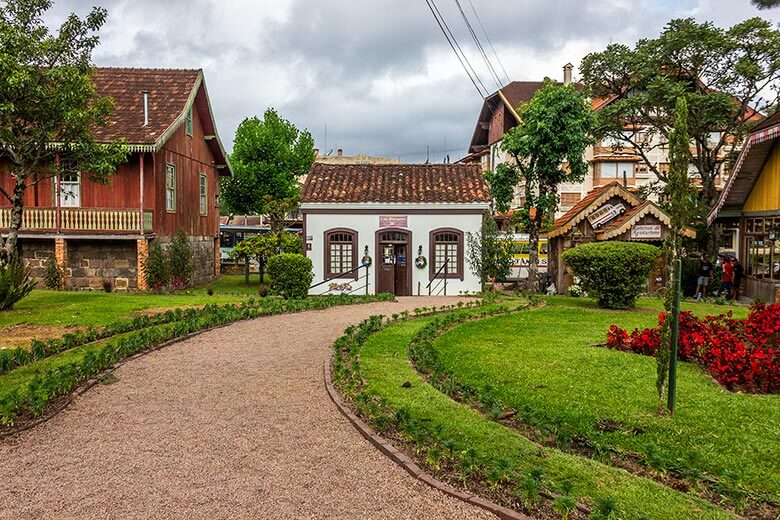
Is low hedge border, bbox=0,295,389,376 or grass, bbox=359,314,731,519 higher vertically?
low hedge border, bbox=0,295,389,376

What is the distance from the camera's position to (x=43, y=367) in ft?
30.9

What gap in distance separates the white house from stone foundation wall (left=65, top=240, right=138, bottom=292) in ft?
21.3

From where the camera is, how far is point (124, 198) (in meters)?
23.3

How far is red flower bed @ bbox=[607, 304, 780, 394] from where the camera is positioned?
8492 mm

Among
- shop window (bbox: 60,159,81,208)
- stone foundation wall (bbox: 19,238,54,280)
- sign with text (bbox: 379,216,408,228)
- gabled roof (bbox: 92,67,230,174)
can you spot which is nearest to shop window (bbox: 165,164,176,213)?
gabled roof (bbox: 92,67,230,174)

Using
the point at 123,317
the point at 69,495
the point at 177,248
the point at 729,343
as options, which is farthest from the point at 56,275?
the point at 729,343

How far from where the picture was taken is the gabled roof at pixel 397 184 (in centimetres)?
2344

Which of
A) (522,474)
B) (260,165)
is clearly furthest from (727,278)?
(260,165)

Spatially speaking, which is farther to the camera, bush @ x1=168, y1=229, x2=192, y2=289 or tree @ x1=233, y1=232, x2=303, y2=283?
tree @ x1=233, y1=232, x2=303, y2=283

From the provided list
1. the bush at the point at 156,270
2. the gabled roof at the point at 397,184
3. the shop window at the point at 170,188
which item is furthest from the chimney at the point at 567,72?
the bush at the point at 156,270

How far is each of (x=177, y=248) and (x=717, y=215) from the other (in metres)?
19.2

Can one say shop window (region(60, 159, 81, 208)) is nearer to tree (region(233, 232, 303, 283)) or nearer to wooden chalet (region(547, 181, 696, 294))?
tree (region(233, 232, 303, 283))

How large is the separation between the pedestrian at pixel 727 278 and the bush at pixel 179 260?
1871cm

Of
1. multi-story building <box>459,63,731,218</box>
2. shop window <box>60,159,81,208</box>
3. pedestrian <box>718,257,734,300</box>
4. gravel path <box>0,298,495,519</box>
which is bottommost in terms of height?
gravel path <box>0,298,495,519</box>
